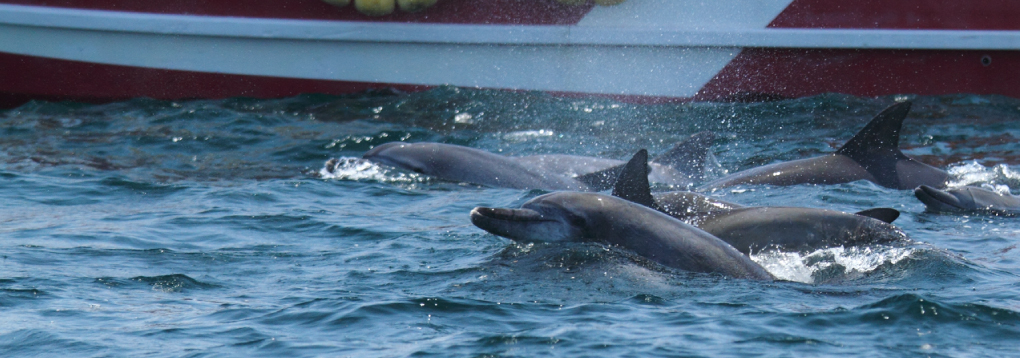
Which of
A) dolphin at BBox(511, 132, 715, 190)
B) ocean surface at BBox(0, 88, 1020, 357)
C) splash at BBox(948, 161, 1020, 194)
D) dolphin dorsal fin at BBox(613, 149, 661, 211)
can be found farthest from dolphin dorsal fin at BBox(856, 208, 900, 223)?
dolphin at BBox(511, 132, 715, 190)

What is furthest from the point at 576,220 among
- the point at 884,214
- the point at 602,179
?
the point at 602,179

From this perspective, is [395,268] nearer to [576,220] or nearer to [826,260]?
[576,220]

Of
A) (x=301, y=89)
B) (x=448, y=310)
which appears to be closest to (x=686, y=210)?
(x=448, y=310)

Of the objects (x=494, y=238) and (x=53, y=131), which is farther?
(x=53, y=131)

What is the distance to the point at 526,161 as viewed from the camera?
36.2 feet

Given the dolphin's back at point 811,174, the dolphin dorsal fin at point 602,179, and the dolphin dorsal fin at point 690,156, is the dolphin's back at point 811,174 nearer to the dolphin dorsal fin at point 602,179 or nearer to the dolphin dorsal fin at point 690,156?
the dolphin dorsal fin at point 690,156

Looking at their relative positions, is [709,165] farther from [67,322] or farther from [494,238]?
[67,322]

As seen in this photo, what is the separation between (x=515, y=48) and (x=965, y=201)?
7.27 meters

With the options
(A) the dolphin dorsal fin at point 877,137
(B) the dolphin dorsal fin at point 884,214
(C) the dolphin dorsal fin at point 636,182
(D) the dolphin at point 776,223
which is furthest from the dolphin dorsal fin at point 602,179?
(B) the dolphin dorsal fin at point 884,214

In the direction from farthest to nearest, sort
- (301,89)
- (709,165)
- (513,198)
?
(301,89), (709,165), (513,198)

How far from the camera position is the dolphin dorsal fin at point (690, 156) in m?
11.1

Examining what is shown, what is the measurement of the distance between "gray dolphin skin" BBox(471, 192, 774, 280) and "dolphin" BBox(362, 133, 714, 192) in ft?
10.9

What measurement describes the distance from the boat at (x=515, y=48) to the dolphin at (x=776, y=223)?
7.50m

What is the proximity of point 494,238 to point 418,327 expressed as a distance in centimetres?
231
